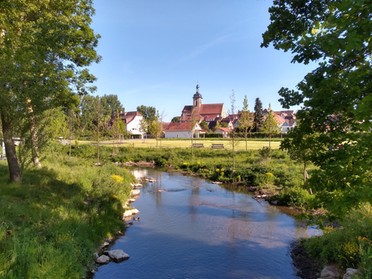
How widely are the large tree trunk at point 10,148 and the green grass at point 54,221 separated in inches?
16.4

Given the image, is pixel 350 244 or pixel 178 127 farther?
pixel 178 127

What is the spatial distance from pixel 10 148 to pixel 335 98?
37.9 ft

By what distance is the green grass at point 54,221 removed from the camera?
7125 millimetres

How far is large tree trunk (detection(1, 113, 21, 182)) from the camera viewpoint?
11.6 meters

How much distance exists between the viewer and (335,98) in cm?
491

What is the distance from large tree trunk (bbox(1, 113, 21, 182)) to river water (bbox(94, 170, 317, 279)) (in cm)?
486

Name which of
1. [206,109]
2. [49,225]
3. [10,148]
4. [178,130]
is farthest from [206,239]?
[206,109]

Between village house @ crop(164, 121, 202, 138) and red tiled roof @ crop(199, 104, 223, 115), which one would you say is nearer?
village house @ crop(164, 121, 202, 138)

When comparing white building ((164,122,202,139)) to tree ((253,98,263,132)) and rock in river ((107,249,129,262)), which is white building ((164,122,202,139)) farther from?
rock in river ((107,249,129,262))

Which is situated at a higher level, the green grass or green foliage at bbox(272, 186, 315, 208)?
the green grass

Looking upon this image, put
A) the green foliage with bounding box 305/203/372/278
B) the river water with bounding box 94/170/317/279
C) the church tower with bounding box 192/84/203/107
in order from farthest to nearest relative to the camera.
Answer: the church tower with bounding box 192/84/203/107 → the river water with bounding box 94/170/317/279 → the green foliage with bounding box 305/203/372/278

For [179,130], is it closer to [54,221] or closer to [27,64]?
[27,64]

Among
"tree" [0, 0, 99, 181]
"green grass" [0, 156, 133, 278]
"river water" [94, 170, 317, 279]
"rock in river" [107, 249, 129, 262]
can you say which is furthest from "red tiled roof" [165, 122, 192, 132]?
"rock in river" [107, 249, 129, 262]

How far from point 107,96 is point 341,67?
11887 cm
